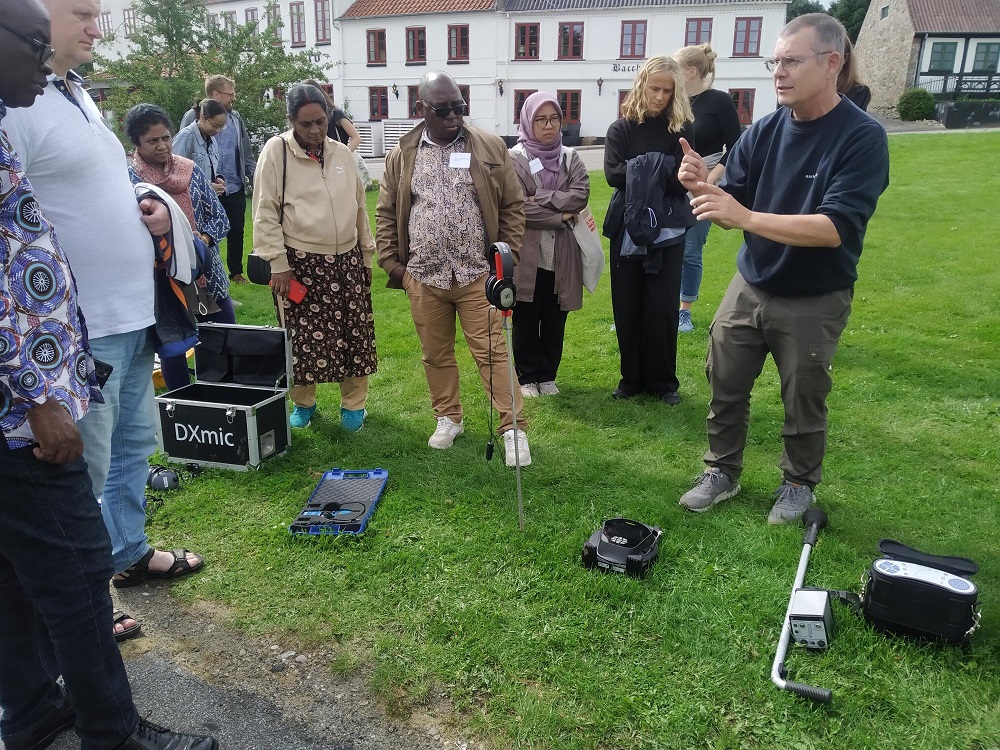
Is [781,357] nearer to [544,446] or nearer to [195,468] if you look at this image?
[544,446]

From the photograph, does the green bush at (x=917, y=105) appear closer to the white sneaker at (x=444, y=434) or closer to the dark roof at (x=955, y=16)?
the dark roof at (x=955, y=16)

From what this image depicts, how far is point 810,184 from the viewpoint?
3.37 metres

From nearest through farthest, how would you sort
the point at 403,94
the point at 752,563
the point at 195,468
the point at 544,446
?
1. the point at 752,563
2. the point at 195,468
3. the point at 544,446
4. the point at 403,94

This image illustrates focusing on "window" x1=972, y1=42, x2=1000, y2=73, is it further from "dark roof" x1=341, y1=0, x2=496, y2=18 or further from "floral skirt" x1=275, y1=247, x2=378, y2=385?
"floral skirt" x1=275, y1=247, x2=378, y2=385

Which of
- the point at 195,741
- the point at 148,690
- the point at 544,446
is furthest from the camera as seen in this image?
the point at 544,446

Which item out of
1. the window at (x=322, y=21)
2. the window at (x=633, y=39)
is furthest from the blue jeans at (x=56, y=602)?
the window at (x=322, y=21)

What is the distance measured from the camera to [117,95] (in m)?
17.4

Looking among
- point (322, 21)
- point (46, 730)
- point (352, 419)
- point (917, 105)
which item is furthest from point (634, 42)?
point (46, 730)

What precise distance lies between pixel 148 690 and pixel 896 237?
1082 centimetres

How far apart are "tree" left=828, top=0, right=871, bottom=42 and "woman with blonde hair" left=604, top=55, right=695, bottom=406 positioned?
5580cm

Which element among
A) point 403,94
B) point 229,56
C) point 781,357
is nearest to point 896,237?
point 781,357

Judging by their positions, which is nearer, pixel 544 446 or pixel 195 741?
pixel 195 741

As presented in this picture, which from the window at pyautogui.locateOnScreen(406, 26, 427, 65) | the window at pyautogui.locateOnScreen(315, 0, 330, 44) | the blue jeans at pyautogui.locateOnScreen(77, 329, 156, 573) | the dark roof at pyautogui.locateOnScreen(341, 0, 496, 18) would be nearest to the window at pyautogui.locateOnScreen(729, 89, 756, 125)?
the dark roof at pyautogui.locateOnScreen(341, 0, 496, 18)

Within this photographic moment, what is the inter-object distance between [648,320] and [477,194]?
1644mm
